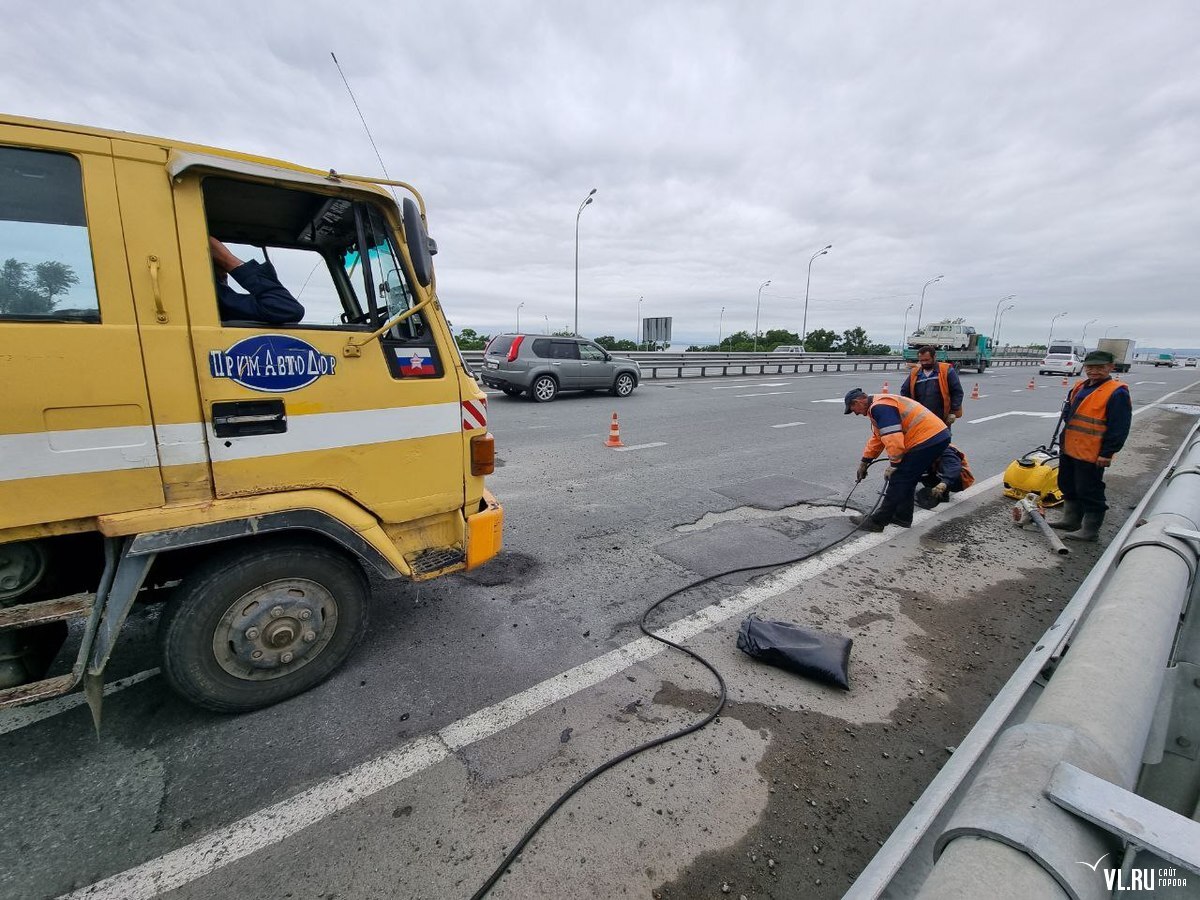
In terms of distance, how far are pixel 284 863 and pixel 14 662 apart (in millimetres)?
1464

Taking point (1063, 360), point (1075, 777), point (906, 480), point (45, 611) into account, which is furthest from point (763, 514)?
point (1063, 360)

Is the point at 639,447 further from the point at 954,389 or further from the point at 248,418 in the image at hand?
the point at 248,418

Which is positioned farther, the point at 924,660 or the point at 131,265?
the point at 924,660

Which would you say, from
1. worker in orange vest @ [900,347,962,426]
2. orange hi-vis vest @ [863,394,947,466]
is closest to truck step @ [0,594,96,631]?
orange hi-vis vest @ [863,394,947,466]

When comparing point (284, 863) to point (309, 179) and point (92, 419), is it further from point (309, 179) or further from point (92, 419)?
point (309, 179)

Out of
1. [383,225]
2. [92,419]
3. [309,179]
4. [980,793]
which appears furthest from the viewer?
[383,225]

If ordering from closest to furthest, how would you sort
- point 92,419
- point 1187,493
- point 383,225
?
1. point 92,419
2. point 383,225
3. point 1187,493

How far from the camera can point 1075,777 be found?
1.22 metres

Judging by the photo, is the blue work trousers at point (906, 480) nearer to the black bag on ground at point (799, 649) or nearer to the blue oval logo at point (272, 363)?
the black bag on ground at point (799, 649)

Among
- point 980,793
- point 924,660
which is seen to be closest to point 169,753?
point 980,793

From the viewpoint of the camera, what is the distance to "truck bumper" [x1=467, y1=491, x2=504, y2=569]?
9.64 feet

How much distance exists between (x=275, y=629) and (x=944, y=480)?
6507 millimetres

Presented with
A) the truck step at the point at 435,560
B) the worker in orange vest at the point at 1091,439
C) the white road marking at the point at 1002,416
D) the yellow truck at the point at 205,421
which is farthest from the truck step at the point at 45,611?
the white road marking at the point at 1002,416

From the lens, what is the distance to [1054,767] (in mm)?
1295
